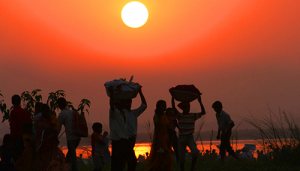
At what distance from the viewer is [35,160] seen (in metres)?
7.66

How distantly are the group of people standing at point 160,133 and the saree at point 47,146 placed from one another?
67.1 inches

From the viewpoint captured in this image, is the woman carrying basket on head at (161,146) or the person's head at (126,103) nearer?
the person's head at (126,103)

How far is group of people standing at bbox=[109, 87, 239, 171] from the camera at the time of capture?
6.11 m

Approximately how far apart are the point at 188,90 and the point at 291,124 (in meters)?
3.35

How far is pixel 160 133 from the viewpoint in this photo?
7543 millimetres

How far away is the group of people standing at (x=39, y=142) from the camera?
7.14 m

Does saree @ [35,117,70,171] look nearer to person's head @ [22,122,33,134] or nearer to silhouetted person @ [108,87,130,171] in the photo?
person's head @ [22,122,33,134]

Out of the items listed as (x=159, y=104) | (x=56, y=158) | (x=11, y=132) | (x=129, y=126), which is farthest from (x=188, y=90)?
(x=11, y=132)

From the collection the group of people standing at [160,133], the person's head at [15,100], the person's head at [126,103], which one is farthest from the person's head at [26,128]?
the person's head at [126,103]

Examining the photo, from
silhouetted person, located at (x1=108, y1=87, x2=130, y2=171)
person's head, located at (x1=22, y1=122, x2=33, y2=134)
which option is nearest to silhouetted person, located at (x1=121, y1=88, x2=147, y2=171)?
silhouetted person, located at (x1=108, y1=87, x2=130, y2=171)

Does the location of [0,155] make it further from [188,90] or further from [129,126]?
[188,90]

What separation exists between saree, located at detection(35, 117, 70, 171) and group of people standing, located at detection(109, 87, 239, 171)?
5.59ft

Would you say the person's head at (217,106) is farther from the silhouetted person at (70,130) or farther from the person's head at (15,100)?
the person's head at (15,100)

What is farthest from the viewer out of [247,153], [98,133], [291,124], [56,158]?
[247,153]
